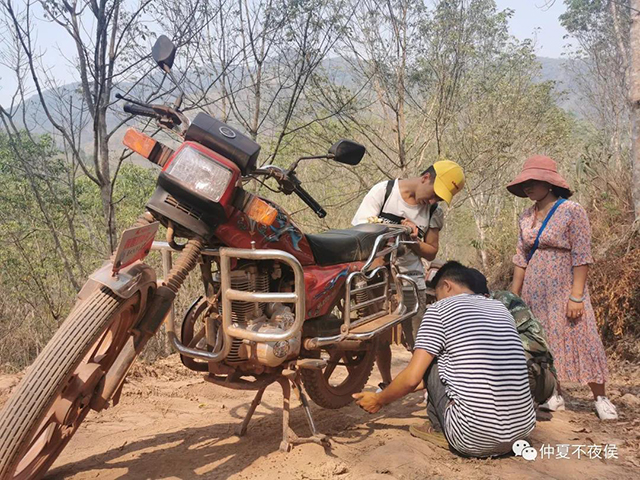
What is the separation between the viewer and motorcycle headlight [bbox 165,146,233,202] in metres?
2.39

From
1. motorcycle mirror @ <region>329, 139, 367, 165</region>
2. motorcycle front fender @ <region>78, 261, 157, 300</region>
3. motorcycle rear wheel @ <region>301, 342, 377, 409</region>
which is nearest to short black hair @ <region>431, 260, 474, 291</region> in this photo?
motorcycle rear wheel @ <region>301, 342, 377, 409</region>

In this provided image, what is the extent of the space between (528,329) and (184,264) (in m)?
2.35

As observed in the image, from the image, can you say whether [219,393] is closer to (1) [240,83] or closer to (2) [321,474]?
(2) [321,474]

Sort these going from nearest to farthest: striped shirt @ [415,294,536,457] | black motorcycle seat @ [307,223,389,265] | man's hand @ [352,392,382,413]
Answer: striped shirt @ [415,294,536,457] → man's hand @ [352,392,382,413] → black motorcycle seat @ [307,223,389,265]

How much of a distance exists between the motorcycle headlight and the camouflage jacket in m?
2.24

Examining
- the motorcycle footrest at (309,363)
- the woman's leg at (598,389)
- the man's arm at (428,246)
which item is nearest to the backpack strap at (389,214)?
the man's arm at (428,246)

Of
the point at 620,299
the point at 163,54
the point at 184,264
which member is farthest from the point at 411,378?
the point at 620,299

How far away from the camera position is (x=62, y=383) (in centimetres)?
196

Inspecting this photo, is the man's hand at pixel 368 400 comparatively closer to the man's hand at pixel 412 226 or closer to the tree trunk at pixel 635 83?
the man's hand at pixel 412 226

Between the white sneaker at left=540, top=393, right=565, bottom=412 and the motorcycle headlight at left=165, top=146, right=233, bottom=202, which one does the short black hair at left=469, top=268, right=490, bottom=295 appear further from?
the motorcycle headlight at left=165, top=146, right=233, bottom=202

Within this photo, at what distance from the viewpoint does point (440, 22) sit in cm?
869

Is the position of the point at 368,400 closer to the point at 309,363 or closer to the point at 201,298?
the point at 309,363

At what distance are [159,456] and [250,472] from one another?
0.57m

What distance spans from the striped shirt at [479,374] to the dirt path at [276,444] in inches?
6.9
